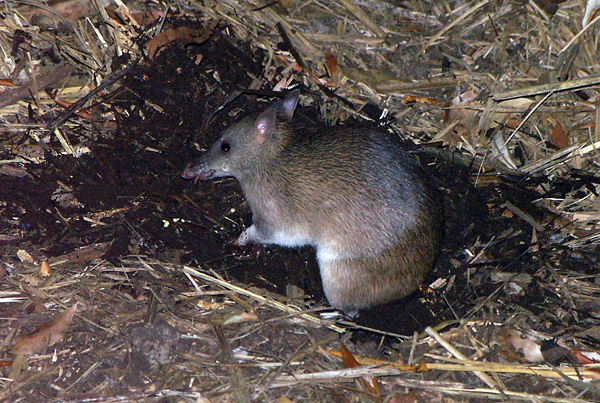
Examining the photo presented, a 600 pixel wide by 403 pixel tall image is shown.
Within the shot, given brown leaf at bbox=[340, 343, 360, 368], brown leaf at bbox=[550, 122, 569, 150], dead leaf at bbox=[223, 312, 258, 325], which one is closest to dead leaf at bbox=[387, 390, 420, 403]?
brown leaf at bbox=[340, 343, 360, 368]

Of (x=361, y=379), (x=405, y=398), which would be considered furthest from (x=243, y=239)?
(x=405, y=398)

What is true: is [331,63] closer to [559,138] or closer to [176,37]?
[176,37]

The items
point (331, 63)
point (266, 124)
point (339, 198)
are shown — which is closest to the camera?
point (339, 198)

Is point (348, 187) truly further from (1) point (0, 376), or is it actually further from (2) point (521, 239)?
(1) point (0, 376)

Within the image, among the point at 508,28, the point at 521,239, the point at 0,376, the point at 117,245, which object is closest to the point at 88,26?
the point at 117,245

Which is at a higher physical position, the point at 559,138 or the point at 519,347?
the point at 559,138

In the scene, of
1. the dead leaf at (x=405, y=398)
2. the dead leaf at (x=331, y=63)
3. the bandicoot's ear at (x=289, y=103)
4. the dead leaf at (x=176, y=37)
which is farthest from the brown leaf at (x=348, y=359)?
the dead leaf at (x=176, y=37)

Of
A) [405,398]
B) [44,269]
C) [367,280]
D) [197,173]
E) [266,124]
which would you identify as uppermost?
[266,124]

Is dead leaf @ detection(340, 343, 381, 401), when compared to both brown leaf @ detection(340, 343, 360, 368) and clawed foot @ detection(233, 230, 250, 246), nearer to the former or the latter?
brown leaf @ detection(340, 343, 360, 368)
